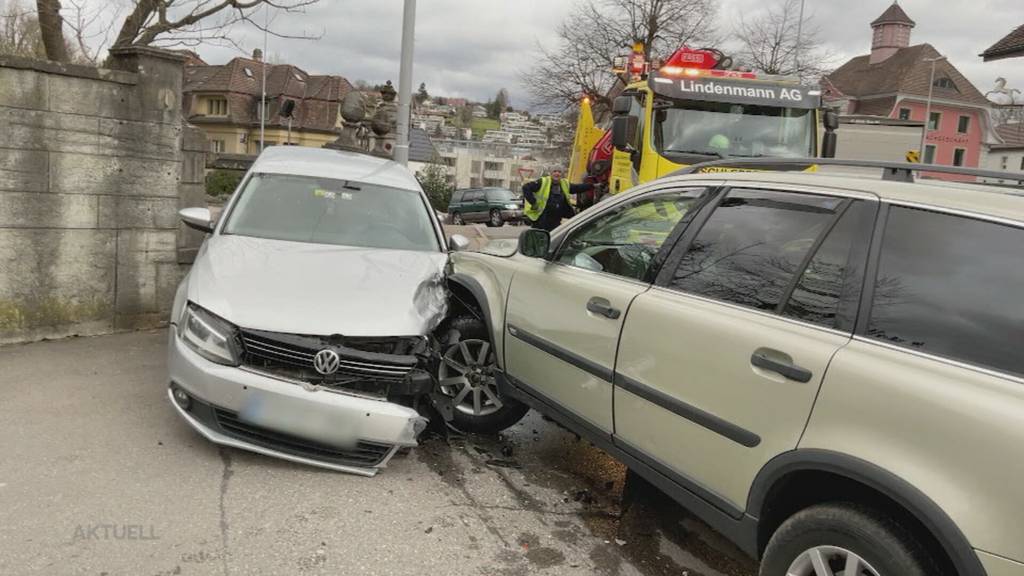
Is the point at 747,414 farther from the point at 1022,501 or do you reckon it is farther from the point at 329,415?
the point at 329,415

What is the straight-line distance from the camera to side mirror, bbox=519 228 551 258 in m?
4.24

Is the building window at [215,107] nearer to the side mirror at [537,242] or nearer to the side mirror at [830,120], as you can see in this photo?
the side mirror at [830,120]

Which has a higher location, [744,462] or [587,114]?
[587,114]

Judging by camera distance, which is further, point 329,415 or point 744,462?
point 329,415

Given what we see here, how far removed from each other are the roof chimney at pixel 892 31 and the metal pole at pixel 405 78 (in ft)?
195

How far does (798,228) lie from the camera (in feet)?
9.57

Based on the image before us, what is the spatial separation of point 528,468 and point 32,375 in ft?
12.2

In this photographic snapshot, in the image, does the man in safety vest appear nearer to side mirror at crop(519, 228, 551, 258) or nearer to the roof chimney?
A: side mirror at crop(519, 228, 551, 258)

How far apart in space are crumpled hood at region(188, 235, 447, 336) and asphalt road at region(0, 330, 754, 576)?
0.81 meters

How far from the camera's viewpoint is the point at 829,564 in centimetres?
243

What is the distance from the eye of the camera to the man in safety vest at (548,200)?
10609 mm

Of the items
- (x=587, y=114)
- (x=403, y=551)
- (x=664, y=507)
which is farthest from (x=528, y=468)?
(x=587, y=114)

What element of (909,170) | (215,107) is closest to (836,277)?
(909,170)

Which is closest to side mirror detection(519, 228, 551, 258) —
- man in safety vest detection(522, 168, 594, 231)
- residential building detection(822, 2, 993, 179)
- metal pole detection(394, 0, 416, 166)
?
metal pole detection(394, 0, 416, 166)
